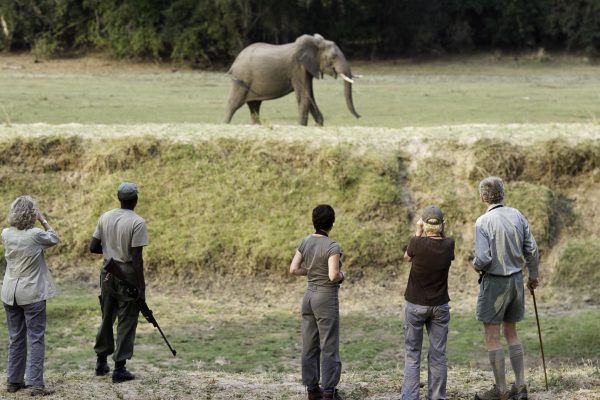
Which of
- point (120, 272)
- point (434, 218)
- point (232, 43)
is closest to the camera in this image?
point (434, 218)

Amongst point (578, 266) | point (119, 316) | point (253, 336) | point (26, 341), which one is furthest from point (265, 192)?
point (26, 341)

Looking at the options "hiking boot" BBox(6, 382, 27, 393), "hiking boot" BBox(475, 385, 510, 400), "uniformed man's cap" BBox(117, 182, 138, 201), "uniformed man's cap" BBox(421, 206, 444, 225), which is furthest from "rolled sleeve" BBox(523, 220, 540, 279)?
"hiking boot" BBox(6, 382, 27, 393)

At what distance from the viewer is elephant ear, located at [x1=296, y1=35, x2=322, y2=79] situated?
19.7 m

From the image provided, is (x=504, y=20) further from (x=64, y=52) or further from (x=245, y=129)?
(x=245, y=129)

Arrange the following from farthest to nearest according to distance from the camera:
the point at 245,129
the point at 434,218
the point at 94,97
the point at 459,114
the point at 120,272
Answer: the point at 94,97
the point at 459,114
the point at 245,129
the point at 120,272
the point at 434,218

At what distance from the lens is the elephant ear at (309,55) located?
1969 cm

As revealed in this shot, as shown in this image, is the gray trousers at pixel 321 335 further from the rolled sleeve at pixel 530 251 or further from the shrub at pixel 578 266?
the shrub at pixel 578 266

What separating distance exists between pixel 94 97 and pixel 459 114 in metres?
9.88

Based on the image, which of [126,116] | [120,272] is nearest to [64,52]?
[126,116]

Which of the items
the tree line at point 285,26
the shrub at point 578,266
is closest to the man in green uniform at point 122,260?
the shrub at point 578,266

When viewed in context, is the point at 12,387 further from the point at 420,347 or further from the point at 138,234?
the point at 420,347

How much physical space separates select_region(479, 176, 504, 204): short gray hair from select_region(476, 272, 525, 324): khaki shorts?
61cm

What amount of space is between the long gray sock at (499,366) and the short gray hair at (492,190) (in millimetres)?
1190

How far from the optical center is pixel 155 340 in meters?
12.7
